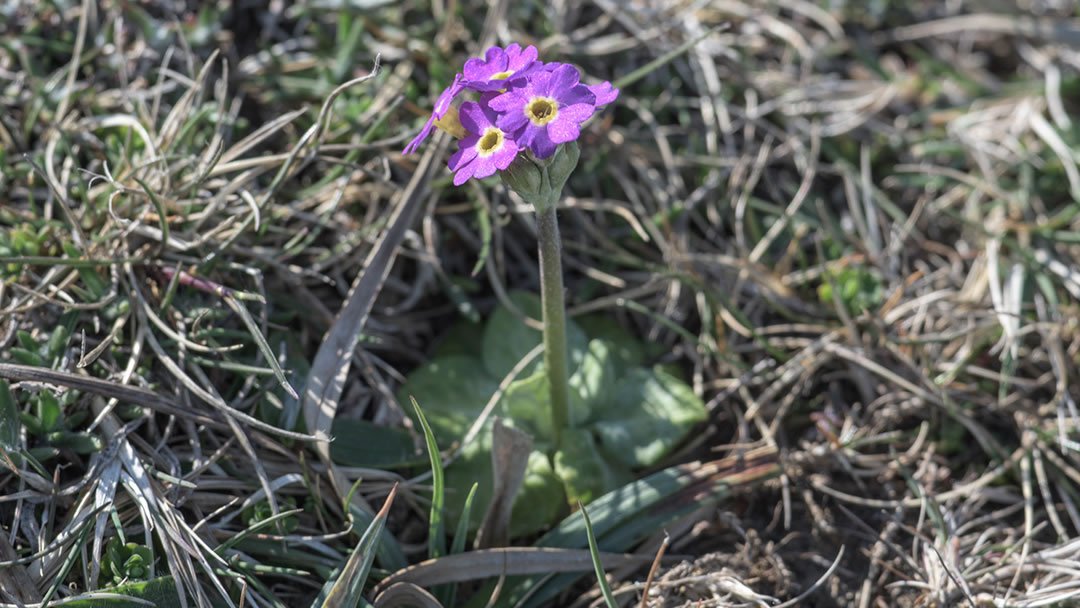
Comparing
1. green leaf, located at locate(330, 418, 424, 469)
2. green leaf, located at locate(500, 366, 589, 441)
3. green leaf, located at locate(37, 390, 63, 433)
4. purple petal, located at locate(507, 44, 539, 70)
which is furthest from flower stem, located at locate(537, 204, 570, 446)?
green leaf, located at locate(37, 390, 63, 433)

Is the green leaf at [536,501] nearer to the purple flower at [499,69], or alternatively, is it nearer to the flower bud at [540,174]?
the flower bud at [540,174]

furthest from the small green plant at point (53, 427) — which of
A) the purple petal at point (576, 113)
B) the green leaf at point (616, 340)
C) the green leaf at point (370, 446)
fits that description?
the green leaf at point (616, 340)

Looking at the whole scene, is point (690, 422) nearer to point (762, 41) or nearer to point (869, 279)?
point (869, 279)

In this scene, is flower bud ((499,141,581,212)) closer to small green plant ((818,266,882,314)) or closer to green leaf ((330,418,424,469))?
green leaf ((330,418,424,469))

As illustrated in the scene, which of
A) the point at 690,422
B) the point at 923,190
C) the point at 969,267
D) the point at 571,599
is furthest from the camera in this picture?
the point at 923,190

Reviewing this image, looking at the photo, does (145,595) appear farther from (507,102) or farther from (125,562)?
(507,102)

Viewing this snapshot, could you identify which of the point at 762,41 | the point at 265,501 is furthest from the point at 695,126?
the point at 265,501

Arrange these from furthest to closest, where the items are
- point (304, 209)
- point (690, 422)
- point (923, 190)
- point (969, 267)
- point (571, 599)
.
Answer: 1. point (923, 190)
2. point (969, 267)
3. point (304, 209)
4. point (690, 422)
5. point (571, 599)
